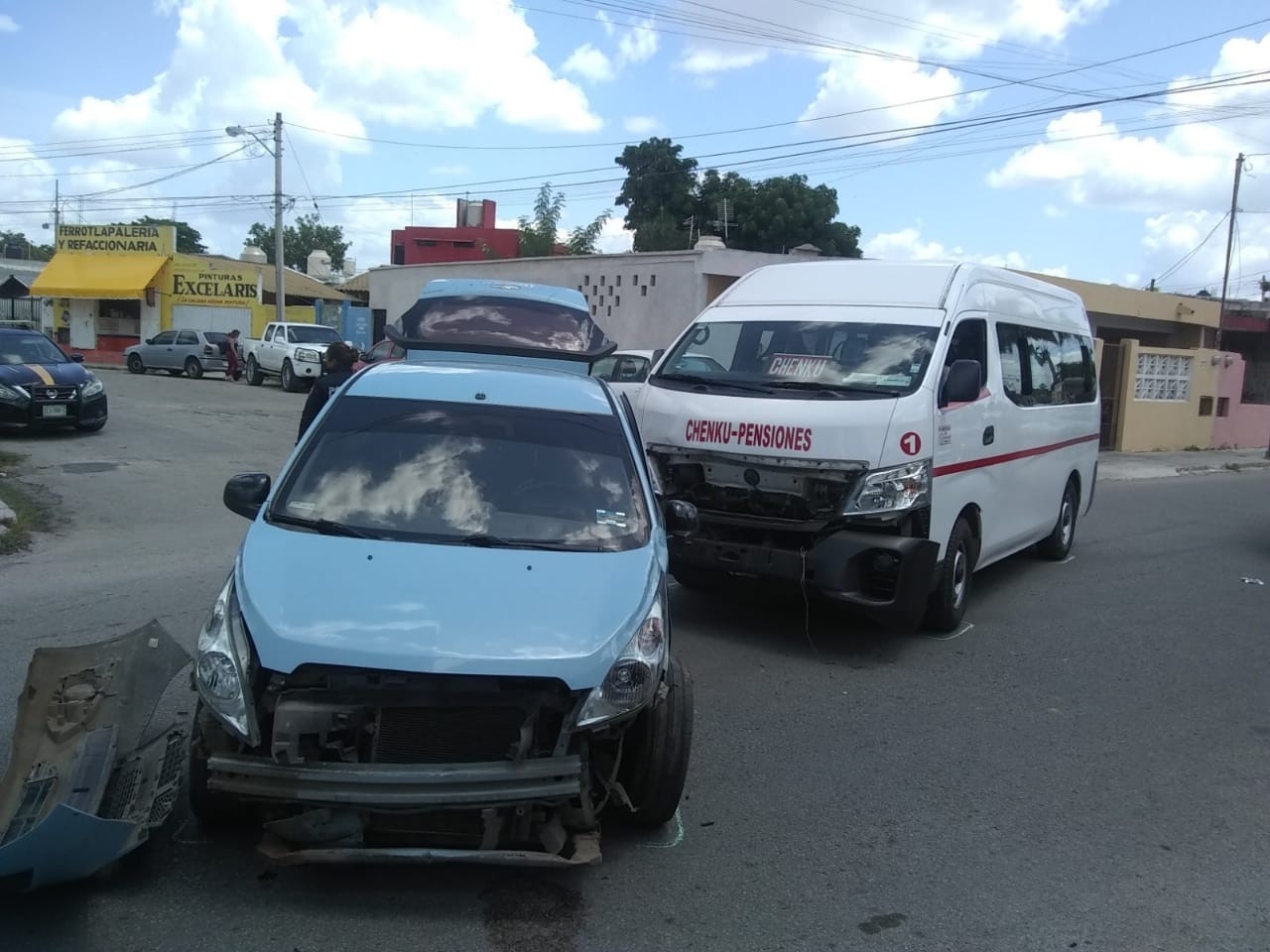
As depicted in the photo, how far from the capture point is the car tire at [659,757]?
403 cm

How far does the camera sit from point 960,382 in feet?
22.4

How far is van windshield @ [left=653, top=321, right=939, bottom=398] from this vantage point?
6934mm

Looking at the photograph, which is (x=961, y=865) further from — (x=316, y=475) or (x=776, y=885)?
(x=316, y=475)

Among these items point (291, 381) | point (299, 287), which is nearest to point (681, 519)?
point (291, 381)

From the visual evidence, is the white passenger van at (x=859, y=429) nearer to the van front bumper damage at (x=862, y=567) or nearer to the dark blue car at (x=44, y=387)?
the van front bumper damage at (x=862, y=567)

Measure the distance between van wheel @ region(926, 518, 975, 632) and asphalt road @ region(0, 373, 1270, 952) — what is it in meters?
0.18

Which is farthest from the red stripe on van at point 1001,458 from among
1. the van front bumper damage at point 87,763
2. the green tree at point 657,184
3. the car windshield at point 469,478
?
the green tree at point 657,184

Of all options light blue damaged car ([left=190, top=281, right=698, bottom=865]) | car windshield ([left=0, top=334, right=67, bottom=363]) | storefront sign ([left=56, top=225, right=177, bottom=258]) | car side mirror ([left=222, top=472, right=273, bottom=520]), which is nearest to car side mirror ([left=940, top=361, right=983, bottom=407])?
light blue damaged car ([left=190, top=281, right=698, bottom=865])

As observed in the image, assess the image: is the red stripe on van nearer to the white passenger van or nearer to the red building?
the white passenger van

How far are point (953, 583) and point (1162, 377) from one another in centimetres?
1910

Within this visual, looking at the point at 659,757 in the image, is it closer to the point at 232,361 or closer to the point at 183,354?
the point at 232,361

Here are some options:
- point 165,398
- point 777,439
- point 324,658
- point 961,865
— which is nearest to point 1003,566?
point 777,439

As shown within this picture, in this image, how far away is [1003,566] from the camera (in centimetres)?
996

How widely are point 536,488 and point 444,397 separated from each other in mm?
729
